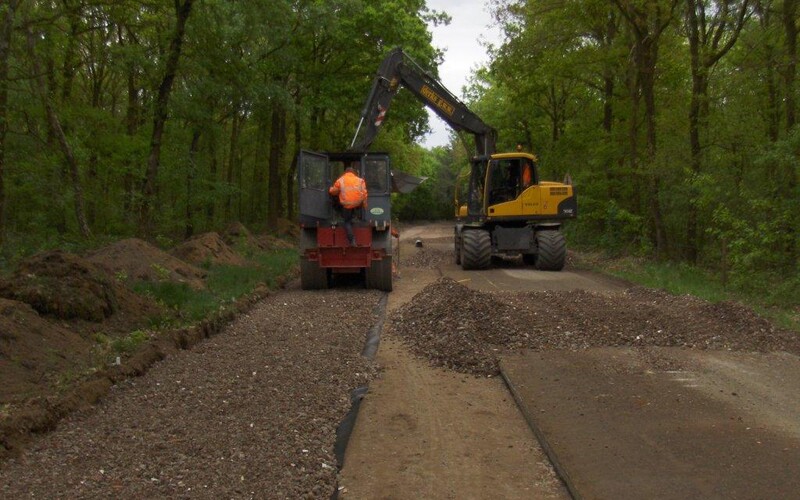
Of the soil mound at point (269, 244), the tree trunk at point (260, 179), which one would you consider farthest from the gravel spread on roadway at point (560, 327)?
the tree trunk at point (260, 179)

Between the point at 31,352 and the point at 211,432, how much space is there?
2.69 m

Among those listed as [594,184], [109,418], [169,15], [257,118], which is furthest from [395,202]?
[109,418]

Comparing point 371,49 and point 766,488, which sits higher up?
point 371,49

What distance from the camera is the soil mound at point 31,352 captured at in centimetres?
657

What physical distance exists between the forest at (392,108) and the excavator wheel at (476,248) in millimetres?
5153

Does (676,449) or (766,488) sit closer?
(766,488)

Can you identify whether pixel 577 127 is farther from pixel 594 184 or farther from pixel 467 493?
pixel 467 493

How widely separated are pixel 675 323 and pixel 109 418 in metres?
7.95

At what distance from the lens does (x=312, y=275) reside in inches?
607

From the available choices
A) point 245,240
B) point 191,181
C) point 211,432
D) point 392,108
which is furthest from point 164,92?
point 392,108

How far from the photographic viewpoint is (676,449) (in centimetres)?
568

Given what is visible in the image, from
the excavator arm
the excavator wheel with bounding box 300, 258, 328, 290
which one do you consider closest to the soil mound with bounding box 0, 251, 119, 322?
the excavator wheel with bounding box 300, 258, 328, 290

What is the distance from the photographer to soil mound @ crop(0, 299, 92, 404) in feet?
21.5

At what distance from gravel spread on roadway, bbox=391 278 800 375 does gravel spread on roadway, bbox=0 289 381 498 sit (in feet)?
4.44
